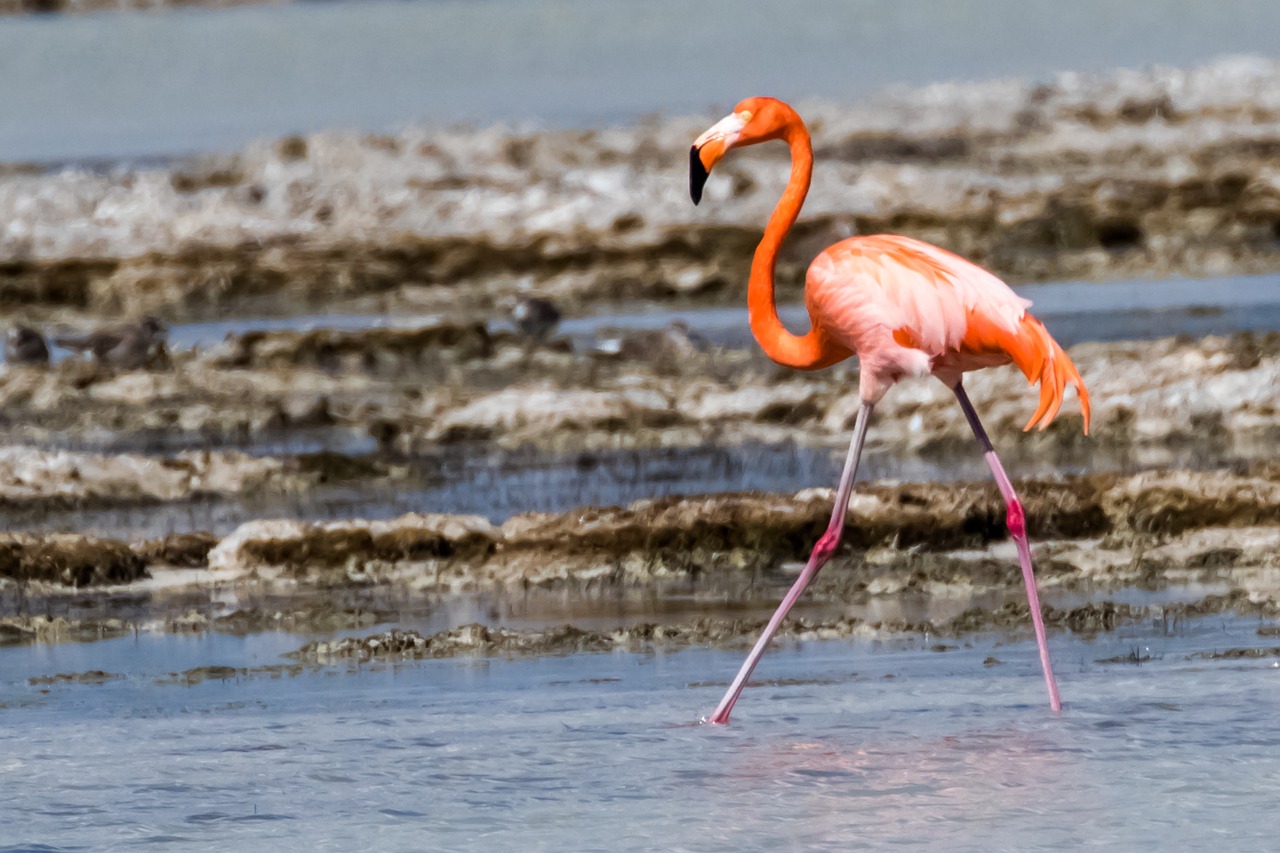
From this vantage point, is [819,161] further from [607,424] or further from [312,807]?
[312,807]

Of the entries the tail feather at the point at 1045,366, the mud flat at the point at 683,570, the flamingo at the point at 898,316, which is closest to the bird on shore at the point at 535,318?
the mud flat at the point at 683,570

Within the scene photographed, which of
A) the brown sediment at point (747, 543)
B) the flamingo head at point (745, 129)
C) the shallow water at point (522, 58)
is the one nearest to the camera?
the flamingo head at point (745, 129)

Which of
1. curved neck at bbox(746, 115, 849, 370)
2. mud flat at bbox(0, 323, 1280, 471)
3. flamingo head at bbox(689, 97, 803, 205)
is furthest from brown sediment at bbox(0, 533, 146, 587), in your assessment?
flamingo head at bbox(689, 97, 803, 205)

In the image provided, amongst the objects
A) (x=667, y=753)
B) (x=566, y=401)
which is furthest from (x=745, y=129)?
(x=566, y=401)

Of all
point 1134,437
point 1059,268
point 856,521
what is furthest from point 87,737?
point 1059,268

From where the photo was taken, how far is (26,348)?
16125 millimetres

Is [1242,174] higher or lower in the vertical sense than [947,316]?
higher

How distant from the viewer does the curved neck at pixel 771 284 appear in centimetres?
671

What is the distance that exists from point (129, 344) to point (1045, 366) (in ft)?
35.6

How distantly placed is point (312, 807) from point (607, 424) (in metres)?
7.20

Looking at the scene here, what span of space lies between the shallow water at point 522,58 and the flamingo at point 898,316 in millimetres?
22312

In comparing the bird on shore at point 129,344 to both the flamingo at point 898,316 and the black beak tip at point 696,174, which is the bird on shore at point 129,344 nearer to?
the flamingo at point 898,316

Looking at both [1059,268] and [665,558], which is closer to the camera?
[665,558]

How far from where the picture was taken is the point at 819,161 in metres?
24.1
